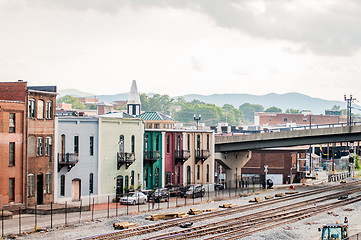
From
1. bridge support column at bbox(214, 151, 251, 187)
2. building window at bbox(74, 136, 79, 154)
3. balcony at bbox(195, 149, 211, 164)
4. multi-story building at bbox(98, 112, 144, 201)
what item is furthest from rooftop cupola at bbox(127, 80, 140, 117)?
building window at bbox(74, 136, 79, 154)

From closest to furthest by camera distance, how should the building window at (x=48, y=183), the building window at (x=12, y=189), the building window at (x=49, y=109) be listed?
the building window at (x=12, y=189) → the building window at (x=48, y=183) → the building window at (x=49, y=109)

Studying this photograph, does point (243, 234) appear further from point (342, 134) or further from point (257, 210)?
point (342, 134)

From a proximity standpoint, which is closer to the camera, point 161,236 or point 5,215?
point 161,236

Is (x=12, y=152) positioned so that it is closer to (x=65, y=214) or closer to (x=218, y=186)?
(x=65, y=214)

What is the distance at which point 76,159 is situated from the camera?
5831 cm

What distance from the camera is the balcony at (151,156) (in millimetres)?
67500

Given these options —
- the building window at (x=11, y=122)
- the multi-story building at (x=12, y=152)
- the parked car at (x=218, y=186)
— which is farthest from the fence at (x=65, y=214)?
the parked car at (x=218, y=186)

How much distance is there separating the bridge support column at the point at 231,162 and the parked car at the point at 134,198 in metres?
24.2

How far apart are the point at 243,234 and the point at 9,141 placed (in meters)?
22.3

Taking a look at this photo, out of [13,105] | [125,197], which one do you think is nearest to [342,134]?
[125,197]

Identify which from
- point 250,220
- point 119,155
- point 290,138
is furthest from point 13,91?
point 290,138

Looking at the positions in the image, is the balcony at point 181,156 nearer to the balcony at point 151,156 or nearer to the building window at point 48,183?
the balcony at point 151,156

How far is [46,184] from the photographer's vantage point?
55969 millimetres

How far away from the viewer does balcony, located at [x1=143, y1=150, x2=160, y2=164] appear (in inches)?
2657
